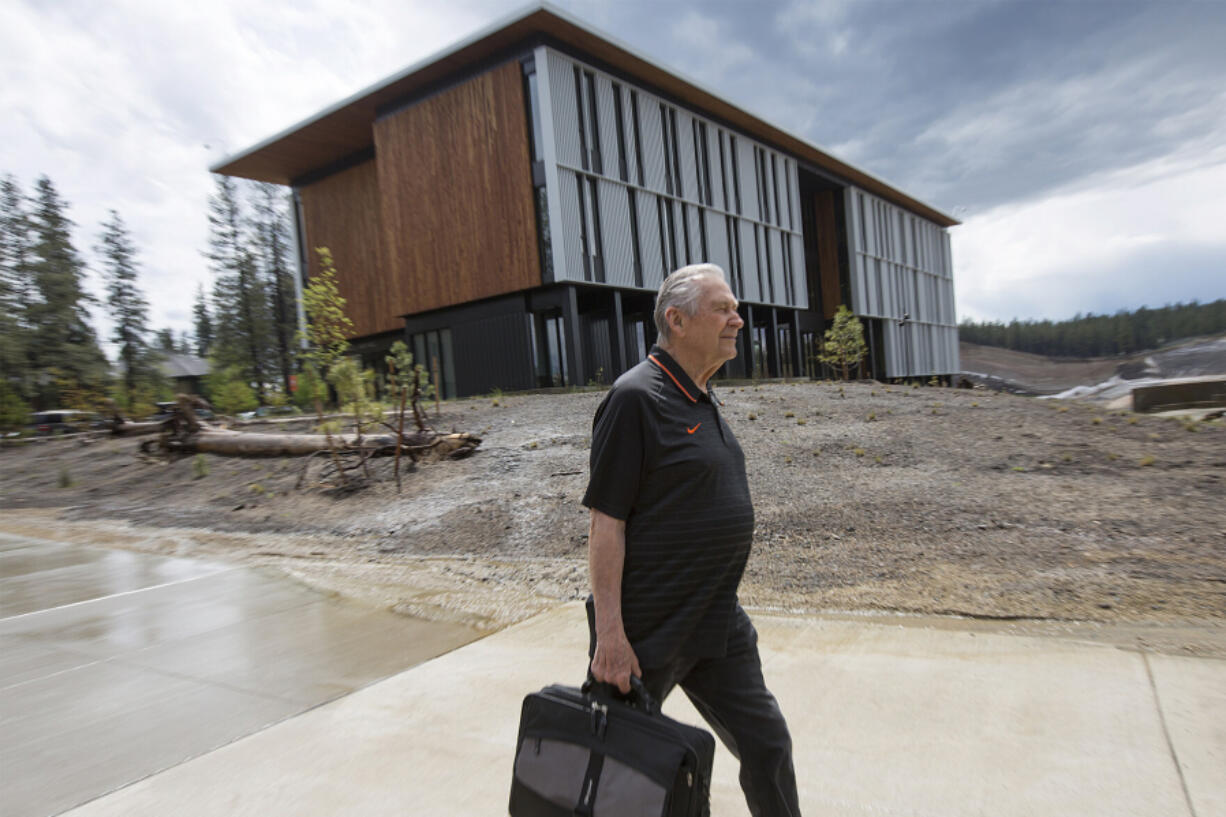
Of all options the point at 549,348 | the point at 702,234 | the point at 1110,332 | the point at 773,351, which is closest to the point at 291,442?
the point at 549,348

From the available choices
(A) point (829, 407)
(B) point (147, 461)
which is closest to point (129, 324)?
(B) point (147, 461)

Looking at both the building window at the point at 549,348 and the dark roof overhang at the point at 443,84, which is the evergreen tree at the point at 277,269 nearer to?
the dark roof overhang at the point at 443,84

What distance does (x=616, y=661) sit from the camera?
1850 millimetres

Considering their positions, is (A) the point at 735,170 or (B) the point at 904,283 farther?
(B) the point at 904,283

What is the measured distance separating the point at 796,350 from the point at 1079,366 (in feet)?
214

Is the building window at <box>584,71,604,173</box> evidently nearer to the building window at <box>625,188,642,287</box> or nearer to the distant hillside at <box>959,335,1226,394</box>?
the building window at <box>625,188,642,287</box>

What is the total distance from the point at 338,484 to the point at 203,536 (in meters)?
1.94

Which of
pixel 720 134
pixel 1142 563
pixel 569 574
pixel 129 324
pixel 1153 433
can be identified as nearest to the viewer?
pixel 1142 563

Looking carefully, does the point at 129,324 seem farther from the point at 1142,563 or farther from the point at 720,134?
the point at 1142,563

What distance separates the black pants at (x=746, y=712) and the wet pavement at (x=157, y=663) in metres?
2.28

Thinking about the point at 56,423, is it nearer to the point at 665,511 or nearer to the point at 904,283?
the point at 665,511

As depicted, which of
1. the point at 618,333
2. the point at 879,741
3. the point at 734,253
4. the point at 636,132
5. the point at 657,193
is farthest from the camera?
the point at 734,253

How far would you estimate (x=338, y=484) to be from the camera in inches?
384

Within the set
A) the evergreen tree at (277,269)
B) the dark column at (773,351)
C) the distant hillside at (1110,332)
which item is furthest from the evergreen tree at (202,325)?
the distant hillside at (1110,332)
